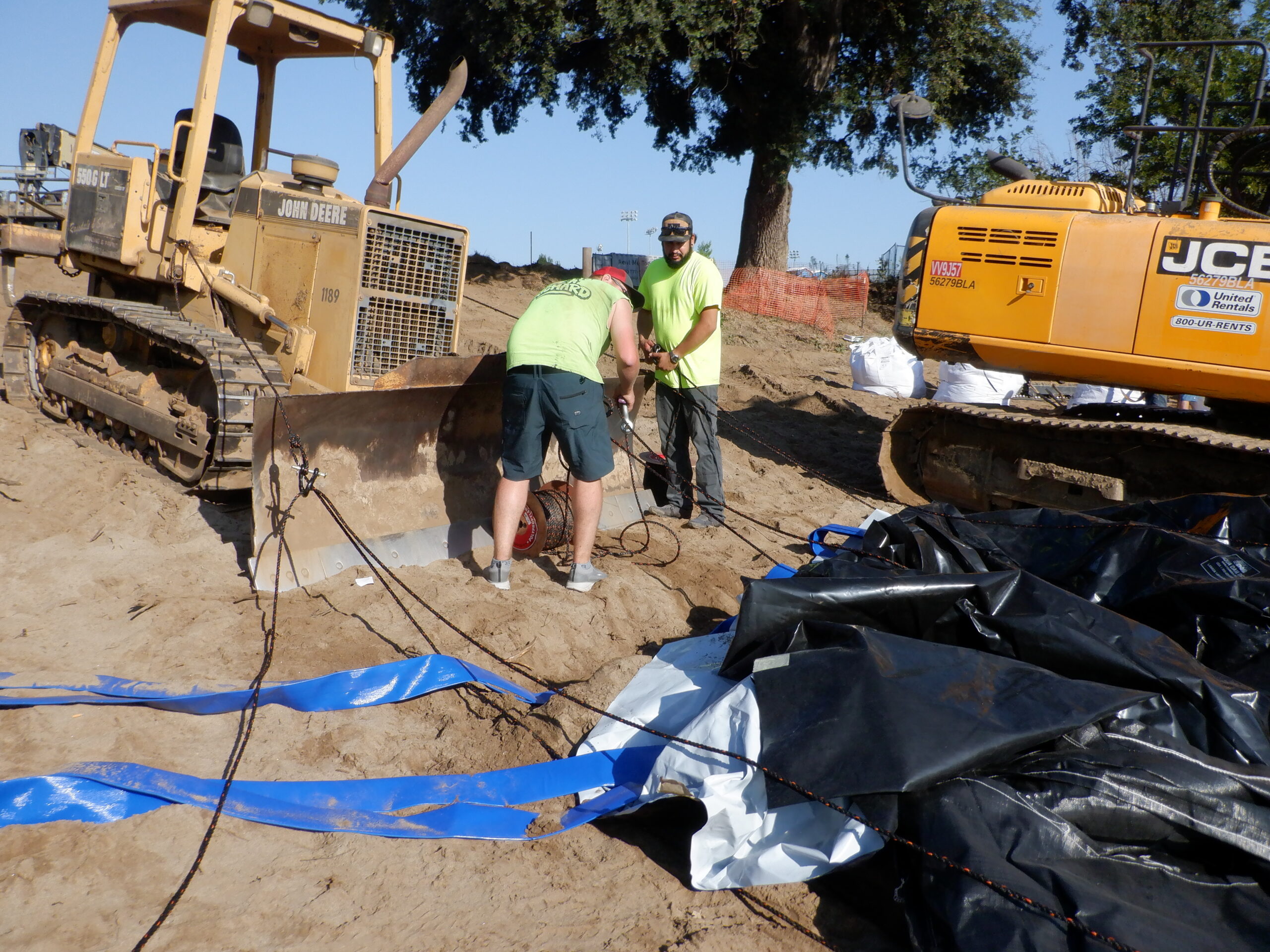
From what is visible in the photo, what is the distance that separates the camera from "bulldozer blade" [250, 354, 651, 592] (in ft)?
14.8

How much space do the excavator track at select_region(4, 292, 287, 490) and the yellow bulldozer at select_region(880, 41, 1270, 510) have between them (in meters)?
4.00

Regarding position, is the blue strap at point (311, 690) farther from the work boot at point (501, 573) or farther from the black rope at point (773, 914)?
the black rope at point (773, 914)

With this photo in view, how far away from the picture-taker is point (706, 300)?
570 cm

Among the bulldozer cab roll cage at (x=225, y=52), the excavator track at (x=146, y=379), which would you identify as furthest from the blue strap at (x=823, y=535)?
the bulldozer cab roll cage at (x=225, y=52)

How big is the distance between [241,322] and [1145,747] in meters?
5.33

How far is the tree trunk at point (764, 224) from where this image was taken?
617 inches

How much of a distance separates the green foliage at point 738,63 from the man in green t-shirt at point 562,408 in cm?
902

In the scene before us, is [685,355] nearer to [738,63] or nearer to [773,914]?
[773,914]

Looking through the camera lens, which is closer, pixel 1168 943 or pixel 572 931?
pixel 1168 943

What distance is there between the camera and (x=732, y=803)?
2607 millimetres

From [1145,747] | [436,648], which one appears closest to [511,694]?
[436,648]

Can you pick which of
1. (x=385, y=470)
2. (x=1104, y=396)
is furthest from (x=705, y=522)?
(x=1104, y=396)

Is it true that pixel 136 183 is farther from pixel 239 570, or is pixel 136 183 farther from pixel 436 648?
pixel 436 648

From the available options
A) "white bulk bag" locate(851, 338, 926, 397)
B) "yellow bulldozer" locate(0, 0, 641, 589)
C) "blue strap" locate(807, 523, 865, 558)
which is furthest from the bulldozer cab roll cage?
"white bulk bag" locate(851, 338, 926, 397)
